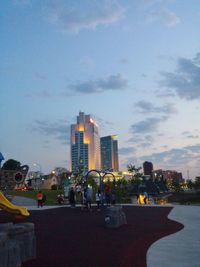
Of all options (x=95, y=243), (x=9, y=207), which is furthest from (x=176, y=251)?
(x=9, y=207)

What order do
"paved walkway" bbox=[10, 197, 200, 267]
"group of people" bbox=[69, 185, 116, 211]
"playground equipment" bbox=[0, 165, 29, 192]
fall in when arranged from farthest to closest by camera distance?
"group of people" bbox=[69, 185, 116, 211] < "playground equipment" bbox=[0, 165, 29, 192] < "paved walkway" bbox=[10, 197, 200, 267]

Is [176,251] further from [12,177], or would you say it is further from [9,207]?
[12,177]

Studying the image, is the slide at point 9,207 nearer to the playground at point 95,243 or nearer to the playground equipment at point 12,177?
the playground at point 95,243

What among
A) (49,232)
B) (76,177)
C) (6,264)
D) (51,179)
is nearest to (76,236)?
(49,232)

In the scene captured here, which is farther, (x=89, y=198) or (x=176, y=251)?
(x=89, y=198)

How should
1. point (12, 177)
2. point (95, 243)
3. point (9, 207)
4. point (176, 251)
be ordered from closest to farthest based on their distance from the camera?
point (176, 251) < point (95, 243) < point (9, 207) < point (12, 177)

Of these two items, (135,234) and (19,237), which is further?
(135,234)

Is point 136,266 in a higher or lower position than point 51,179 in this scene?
lower

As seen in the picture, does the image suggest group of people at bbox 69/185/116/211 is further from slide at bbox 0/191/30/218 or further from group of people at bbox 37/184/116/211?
slide at bbox 0/191/30/218

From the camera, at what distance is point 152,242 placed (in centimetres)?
Answer: 1261

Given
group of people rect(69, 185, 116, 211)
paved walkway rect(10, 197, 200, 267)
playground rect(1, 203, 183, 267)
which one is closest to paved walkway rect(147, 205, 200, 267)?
paved walkway rect(10, 197, 200, 267)

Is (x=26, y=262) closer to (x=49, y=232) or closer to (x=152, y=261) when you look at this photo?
(x=152, y=261)

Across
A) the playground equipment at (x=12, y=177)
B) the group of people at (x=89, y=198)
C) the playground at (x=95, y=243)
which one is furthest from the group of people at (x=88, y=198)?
the playground at (x=95, y=243)

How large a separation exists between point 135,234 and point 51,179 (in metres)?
110
